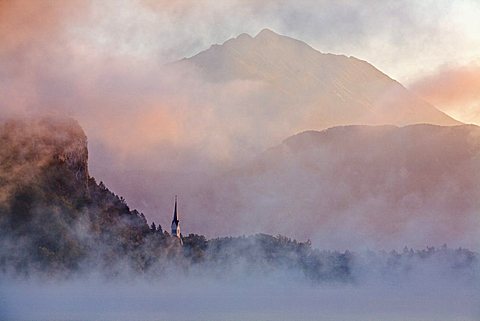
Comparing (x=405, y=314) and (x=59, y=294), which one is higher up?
(x=59, y=294)

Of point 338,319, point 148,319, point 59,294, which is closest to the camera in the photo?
point 148,319

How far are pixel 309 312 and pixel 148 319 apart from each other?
3814 centimetres

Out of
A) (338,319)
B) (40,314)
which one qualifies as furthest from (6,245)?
(338,319)

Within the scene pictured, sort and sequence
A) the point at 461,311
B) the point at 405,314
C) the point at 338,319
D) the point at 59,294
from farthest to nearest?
the point at 59,294 < the point at 461,311 < the point at 405,314 < the point at 338,319

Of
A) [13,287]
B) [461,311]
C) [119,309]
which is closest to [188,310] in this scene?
[119,309]

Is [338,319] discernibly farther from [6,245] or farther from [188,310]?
[6,245]

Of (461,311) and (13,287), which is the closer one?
(461,311)

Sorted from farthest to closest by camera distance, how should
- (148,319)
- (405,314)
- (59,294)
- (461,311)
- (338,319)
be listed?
(59,294), (461,311), (405,314), (338,319), (148,319)

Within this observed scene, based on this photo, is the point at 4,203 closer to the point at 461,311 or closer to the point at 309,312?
the point at 309,312

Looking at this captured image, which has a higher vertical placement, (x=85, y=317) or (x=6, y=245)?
(x=6, y=245)

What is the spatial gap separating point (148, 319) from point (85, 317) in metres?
8.08

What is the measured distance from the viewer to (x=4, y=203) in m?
200

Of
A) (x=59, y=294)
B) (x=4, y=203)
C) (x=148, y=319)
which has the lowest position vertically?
(x=148, y=319)

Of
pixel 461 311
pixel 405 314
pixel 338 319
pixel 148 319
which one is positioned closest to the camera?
pixel 148 319
